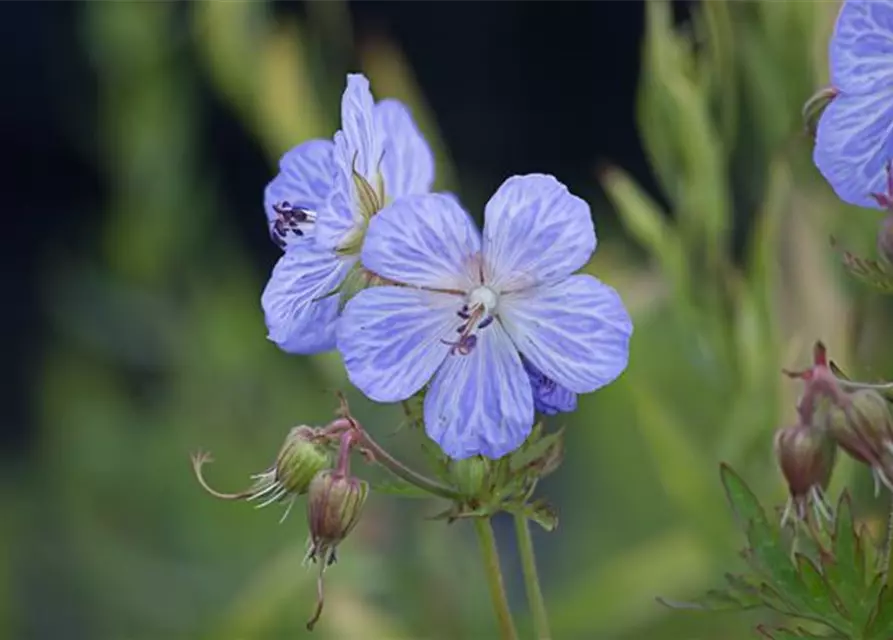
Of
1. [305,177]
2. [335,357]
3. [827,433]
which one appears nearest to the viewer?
[827,433]

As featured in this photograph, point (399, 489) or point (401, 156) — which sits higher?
point (401, 156)

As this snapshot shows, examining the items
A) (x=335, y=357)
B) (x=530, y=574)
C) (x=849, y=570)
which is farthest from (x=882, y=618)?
(x=335, y=357)

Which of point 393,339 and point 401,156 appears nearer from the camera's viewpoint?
point 393,339

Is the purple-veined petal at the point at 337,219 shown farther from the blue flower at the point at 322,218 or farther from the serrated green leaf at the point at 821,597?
the serrated green leaf at the point at 821,597

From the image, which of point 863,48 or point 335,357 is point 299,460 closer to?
point 863,48

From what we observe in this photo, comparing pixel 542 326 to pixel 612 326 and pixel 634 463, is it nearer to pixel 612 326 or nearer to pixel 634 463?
pixel 612 326

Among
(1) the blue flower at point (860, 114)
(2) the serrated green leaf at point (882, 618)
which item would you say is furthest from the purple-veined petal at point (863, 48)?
(2) the serrated green leaf at point (882, 618)

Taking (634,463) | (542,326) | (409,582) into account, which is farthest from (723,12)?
(634,463)
